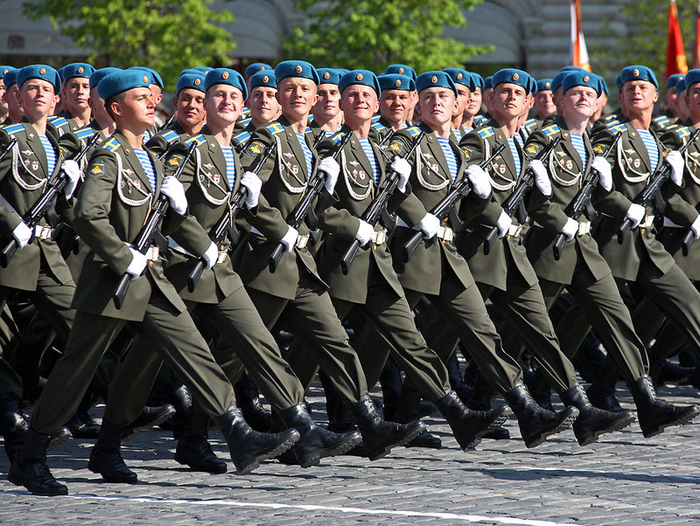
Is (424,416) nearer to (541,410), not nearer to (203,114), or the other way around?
(541,410)

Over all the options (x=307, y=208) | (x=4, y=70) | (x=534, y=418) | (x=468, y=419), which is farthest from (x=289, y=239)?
(x=4, y=70)

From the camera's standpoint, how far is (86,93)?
8.24m

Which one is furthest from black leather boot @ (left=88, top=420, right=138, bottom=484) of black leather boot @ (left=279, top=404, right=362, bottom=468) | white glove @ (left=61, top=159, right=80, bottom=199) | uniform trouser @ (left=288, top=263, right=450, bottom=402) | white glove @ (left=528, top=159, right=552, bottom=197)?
white glove @ (left=528, top=159, right=552, bottom=197)

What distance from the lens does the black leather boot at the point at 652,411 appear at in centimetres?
648

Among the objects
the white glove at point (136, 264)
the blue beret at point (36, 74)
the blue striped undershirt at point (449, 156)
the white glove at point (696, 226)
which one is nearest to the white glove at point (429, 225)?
the blue striped undershirt at point (449, 156)

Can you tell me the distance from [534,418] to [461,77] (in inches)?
111

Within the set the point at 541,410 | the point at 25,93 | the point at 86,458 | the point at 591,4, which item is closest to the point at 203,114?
the point at 25,93

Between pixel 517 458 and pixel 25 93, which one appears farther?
pixel 25 93

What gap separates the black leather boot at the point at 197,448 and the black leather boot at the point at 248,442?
1.88 feet

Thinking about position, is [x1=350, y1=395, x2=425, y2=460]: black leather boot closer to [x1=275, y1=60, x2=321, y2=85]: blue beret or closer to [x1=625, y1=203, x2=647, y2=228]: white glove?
[x1=275, y1=60, x2=321, y2=85]: blue beret

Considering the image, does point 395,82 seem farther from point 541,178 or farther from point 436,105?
point 541,178

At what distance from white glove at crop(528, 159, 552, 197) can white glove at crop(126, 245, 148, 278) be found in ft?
7.55

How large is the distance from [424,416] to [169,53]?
45.6ft

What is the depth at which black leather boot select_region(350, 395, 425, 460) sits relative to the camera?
5.97 m
